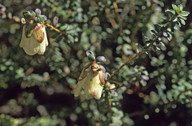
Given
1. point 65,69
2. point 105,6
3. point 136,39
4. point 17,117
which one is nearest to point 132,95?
point 136,39

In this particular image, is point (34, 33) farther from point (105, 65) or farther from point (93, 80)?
point (105, 65)

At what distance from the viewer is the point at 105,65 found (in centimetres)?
162

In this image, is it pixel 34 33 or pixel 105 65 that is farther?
pixel 105 65

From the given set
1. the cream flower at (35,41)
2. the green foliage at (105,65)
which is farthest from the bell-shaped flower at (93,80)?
the green foliage at (105,65)

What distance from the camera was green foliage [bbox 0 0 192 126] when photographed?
4.55ft

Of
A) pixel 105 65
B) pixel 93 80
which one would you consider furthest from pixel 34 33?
pixel 105 65

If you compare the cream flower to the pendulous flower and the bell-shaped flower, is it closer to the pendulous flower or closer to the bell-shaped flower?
the pendulous flower

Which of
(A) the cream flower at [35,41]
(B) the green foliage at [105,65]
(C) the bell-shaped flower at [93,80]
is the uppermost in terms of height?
(B) the green foliage at [105,65]

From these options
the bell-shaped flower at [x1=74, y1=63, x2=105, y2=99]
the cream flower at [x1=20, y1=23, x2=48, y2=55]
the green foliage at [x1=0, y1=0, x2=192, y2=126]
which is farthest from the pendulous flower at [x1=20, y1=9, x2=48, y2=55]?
the green foliage at [x1=0, y1=0, x2=192, y2=126]

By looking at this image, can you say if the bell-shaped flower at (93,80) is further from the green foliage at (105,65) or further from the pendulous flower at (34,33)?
the green foliage at (105,65)

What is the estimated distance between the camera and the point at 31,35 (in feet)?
2.82

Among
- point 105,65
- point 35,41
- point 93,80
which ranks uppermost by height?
point 105,65

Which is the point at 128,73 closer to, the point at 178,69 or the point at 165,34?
the point at 178,69

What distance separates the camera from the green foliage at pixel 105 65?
4.55ft
